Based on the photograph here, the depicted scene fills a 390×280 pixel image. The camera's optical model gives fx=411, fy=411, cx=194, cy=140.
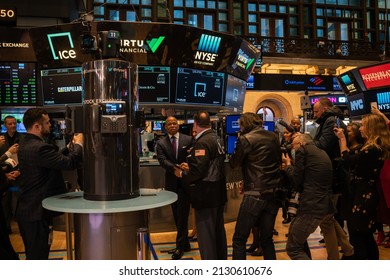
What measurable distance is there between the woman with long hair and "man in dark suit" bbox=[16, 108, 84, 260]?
222cm

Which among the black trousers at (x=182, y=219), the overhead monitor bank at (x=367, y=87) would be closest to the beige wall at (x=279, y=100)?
the overhead monitor bank at (x=367, y=87)

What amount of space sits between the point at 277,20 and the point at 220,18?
2.64 meters

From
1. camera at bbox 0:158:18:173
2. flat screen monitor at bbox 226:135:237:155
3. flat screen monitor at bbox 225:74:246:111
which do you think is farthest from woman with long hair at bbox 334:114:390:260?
flat screen monitor at bbox 225:74:246:111

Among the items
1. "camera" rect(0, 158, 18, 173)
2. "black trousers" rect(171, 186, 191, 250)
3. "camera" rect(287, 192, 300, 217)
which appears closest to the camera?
"camera" rect(0, 158, 18, 173)

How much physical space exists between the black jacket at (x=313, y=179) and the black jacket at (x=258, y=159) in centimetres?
23

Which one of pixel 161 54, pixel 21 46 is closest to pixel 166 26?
pixel 161 54

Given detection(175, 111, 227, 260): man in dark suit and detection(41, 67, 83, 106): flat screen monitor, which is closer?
detection(175, 111, 227, 260): man in dark suit

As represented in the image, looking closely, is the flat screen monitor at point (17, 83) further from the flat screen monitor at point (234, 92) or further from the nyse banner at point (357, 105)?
the nyse banner at point (357, 105)

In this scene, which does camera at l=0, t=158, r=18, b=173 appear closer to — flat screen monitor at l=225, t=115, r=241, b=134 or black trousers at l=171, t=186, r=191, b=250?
black trousers at l=171, t=186, r=191, b=250

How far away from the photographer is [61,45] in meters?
5.97

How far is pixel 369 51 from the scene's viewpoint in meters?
17.9

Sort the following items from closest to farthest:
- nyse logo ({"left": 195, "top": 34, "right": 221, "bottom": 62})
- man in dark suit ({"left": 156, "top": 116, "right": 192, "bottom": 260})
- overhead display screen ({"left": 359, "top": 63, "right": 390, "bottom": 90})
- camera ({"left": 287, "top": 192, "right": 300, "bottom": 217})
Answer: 1. camera ({"left": 287, "top": 192, "right": 300, "bottom": 217})
2. man in dark suit ({"left": 156, "top": 116, "right": 192, "bottom": 260})
3. nyse logo ({"left": 195, "top": 34, "right": 221, "bottom": 62})
4. overhead display screen ({"left": 359, "top": 63, "right": 390, "bottom": 90})

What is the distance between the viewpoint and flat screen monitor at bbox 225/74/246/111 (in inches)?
272

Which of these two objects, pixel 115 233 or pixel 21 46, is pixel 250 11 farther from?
pixel 115 233
